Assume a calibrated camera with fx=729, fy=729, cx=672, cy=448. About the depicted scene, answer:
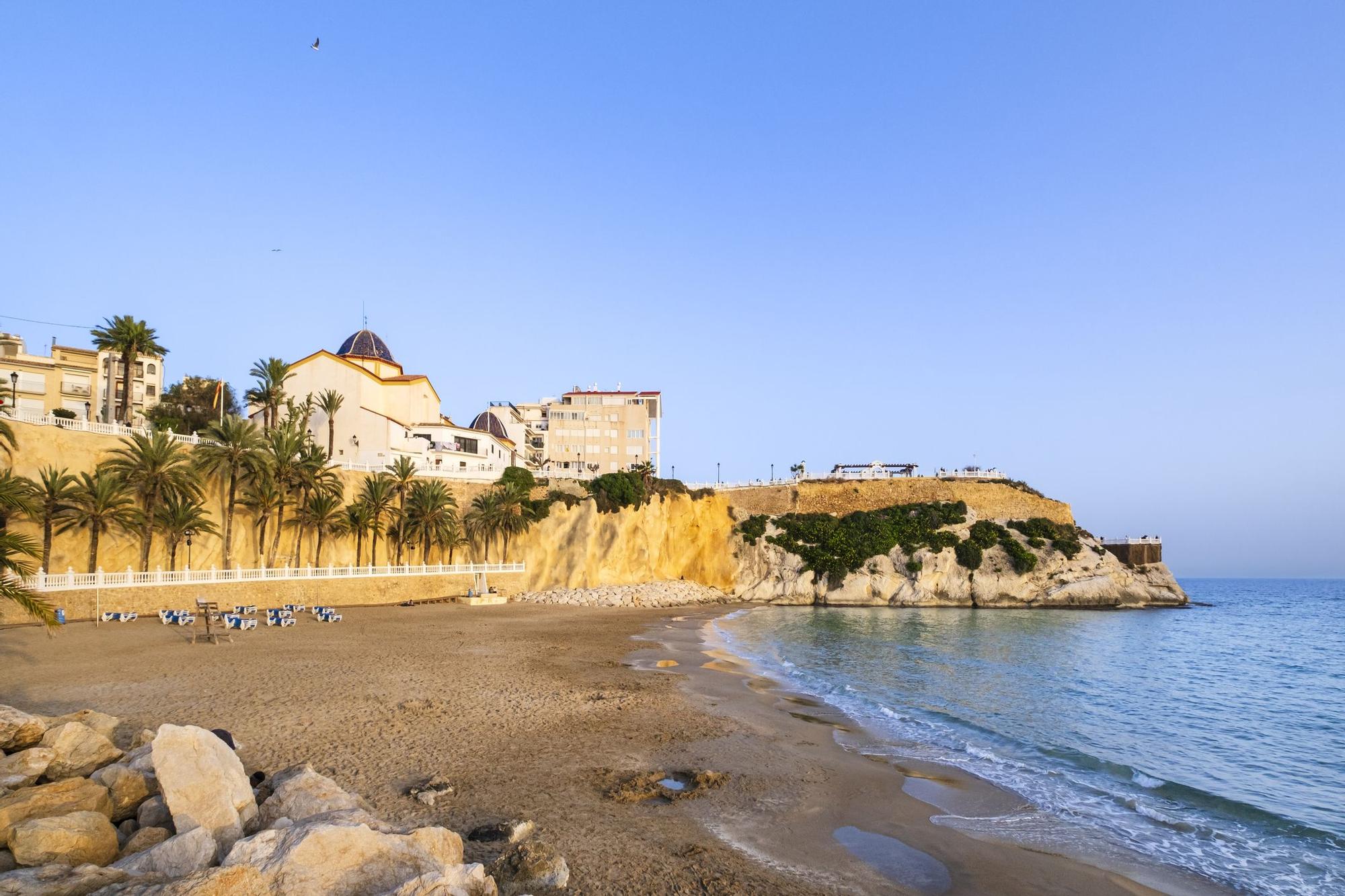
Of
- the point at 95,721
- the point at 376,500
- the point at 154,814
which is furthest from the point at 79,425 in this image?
the point at 154,814

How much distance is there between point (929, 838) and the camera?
10.3 metres

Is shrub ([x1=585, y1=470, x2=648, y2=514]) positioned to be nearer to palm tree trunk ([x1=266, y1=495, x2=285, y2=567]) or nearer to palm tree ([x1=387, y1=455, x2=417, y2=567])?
palm tree ([x1=387, y1=455, x2=417, y2=567])

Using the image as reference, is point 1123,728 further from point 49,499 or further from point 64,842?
point 49,499

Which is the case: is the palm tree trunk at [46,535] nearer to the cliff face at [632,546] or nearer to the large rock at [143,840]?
the cliff face at [632,546]

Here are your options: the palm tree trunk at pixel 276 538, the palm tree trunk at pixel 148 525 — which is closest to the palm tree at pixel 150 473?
the palm tree trunk at pixel 148 525

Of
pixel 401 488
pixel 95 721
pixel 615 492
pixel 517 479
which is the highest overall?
pixel 517 479

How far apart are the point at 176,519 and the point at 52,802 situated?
33.3 meters

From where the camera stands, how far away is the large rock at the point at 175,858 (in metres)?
6.64

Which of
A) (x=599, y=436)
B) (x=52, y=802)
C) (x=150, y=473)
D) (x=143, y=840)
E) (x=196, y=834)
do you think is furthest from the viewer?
(x=599, y=436)

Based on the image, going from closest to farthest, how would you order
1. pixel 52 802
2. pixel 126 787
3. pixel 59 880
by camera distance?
1. pixel 59 880
2. pixel 52 802
3. pixel 126 787

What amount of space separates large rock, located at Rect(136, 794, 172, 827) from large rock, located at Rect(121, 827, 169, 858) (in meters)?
0.23

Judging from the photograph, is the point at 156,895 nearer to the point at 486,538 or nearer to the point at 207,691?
the point at 207,691

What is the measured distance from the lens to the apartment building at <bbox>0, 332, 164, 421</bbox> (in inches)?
2547

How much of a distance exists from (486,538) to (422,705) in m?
38.6
